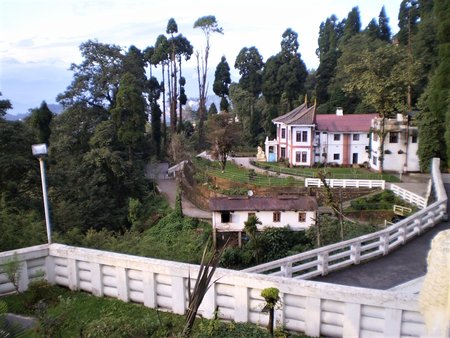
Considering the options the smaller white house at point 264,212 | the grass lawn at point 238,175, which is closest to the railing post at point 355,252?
the smaller white house at point 264,212

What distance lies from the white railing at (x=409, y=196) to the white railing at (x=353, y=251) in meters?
9.55

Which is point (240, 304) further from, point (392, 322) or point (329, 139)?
point (329, 139)

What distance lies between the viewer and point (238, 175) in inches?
1227

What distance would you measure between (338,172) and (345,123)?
21.2ft

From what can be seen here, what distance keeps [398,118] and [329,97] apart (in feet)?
66.7

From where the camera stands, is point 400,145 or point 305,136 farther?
point 305,136

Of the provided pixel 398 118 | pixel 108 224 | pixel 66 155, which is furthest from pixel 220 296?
pixel 398 118

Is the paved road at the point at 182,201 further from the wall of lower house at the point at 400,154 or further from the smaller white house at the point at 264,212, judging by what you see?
the wall of lower house at the point at 400,154

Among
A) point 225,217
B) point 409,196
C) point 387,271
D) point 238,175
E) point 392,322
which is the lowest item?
point 225,217

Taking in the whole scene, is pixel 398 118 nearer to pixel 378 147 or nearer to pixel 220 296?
pixel 378 147

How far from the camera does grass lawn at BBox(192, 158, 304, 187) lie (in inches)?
1122

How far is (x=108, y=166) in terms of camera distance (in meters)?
27.1

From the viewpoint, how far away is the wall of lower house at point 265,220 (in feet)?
69.2

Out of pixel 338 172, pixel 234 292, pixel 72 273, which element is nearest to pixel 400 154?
pixel 338 172
